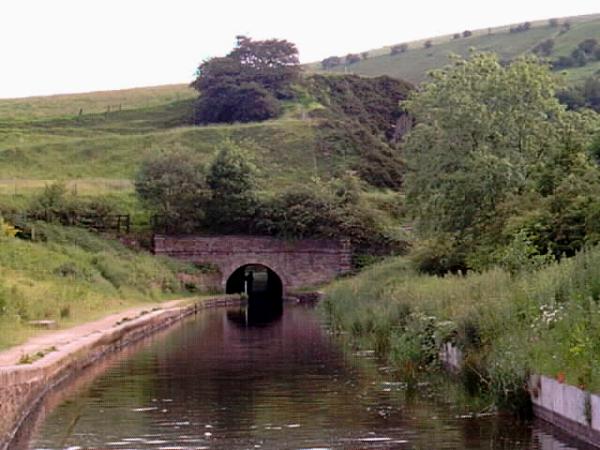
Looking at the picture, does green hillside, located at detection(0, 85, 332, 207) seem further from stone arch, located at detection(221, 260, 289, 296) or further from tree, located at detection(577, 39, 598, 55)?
tree, located at detection(577, 39, 598, 55)

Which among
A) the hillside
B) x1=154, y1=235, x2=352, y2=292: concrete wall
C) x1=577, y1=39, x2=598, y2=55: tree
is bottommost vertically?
x1=154, y1=235, x2=352, y2=292: concrete wall

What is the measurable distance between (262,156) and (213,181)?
49.5 feet

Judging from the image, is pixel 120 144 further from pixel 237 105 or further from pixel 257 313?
pixel 257 313

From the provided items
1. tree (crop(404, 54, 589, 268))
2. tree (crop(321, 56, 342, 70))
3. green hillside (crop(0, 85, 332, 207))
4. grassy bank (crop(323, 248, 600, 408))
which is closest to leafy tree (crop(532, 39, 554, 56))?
tree (crop(321, 56, 342, 70))

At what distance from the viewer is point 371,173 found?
255 feet

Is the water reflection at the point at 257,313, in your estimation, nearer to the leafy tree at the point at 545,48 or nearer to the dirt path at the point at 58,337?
the dirt path at the point at 58,337

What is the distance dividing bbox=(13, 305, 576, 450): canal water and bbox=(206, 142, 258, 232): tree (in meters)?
34.6

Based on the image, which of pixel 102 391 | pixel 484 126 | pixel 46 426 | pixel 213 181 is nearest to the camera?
pixel 46 426

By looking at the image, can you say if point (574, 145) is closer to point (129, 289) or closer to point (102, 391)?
point (102, 391)

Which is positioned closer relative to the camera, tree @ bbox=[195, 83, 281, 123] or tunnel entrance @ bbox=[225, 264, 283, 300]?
tunnel entrance @ bbox=[225, 264, 283, 300]

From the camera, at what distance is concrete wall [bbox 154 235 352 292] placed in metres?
63.4

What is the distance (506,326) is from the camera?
62.6ft

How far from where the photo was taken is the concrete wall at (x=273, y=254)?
63.4 meters

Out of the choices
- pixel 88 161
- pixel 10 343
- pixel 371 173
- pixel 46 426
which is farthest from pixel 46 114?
pixel 46 426
